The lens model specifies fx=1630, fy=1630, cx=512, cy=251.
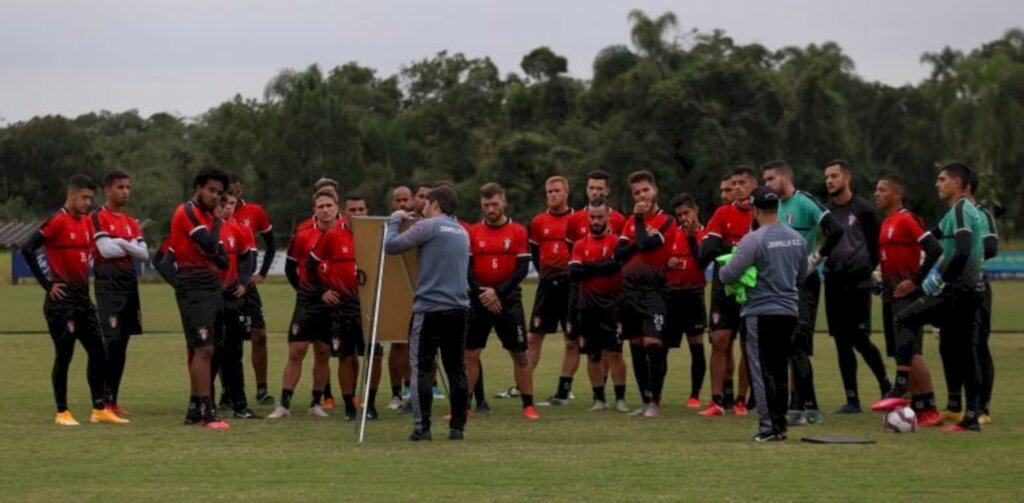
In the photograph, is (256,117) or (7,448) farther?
(256,117)

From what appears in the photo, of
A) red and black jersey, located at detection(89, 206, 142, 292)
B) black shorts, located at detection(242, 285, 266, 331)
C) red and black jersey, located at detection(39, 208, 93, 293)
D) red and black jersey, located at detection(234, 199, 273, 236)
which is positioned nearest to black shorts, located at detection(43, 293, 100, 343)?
red and black jersey, located at detection(39, 208, 93, 293)

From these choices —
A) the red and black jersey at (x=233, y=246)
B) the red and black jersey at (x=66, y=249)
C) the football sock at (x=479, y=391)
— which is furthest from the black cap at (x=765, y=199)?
the red and black jersey at (x=66, y=249)

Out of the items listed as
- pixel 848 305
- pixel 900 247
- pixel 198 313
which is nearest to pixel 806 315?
pixel 848 305

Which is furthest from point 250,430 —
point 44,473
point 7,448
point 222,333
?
point 44,473

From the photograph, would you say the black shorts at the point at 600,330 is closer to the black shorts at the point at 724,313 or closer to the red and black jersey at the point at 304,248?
the black shorts at the point at 724,313

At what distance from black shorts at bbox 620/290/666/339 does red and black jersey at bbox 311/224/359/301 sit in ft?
9.33

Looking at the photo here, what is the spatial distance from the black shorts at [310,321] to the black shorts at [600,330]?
2.75 m

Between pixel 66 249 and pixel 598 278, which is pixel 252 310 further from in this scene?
pixel 598 278

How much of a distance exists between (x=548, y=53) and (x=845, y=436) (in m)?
86.6

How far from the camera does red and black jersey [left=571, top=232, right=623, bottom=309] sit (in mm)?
17172

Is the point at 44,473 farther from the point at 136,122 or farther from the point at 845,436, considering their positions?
the point at 136,122

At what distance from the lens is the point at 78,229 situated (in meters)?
16.0

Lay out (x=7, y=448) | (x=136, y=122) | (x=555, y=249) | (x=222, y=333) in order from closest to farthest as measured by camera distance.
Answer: (x=7, y=448) → (x=222, y=333) → (x=555, y=249) → (x=136, y=122)

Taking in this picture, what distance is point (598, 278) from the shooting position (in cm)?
1730
